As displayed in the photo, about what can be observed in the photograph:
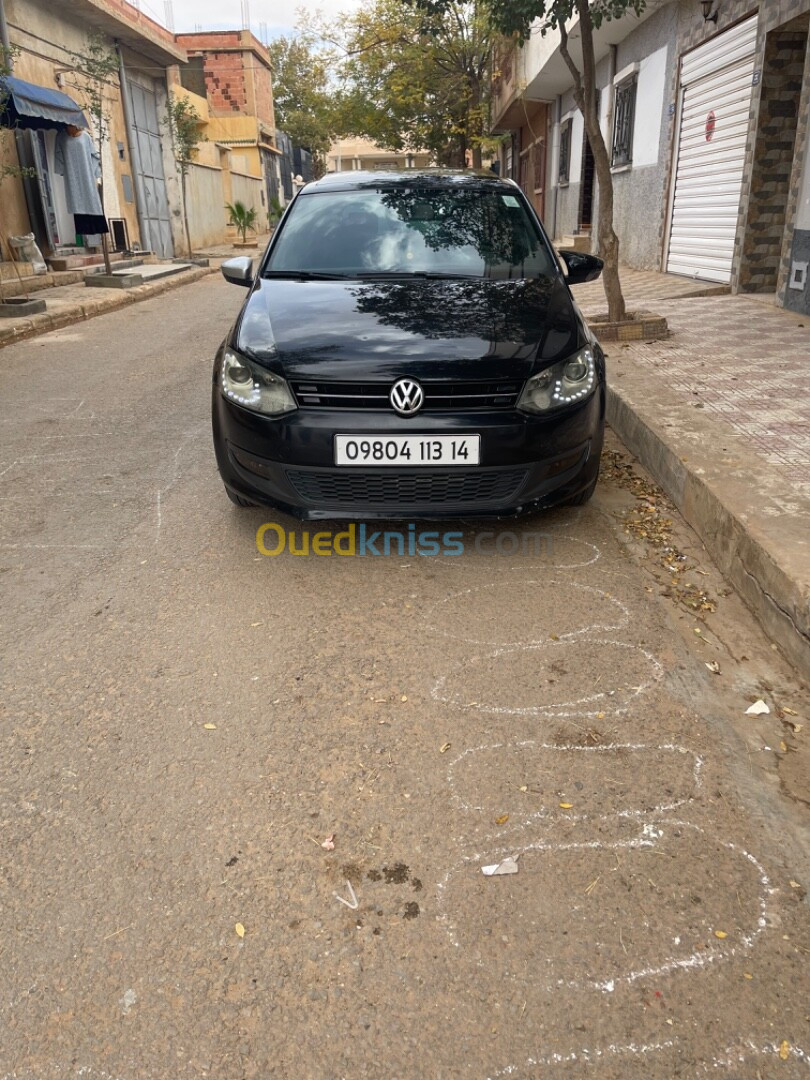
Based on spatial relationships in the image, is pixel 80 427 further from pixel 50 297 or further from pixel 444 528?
pixel 50 297

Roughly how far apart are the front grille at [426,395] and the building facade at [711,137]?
21.6 ft

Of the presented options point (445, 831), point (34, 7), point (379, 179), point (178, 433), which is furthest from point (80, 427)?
point (34, 7)

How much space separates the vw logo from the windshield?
115cm

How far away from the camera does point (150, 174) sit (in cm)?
2252

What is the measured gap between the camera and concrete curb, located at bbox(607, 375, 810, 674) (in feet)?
9.87

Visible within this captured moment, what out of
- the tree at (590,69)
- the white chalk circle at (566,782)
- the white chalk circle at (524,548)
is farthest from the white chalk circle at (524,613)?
the tree at (590,69)

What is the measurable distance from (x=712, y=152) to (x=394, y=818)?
12.0 metres

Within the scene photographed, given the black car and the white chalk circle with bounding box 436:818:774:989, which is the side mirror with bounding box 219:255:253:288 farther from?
the white chalk circle with bounding box 436:818:774:989

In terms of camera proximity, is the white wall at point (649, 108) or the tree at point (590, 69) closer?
the tree at point (590, 69)

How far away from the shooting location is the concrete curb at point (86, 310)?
10227 millimetres

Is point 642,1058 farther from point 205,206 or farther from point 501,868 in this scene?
point 205,206

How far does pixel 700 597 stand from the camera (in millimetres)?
3359

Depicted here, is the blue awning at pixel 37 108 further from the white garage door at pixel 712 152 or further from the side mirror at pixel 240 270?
the side mirror at pixel 240 270

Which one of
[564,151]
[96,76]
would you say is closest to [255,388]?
[96,76]
